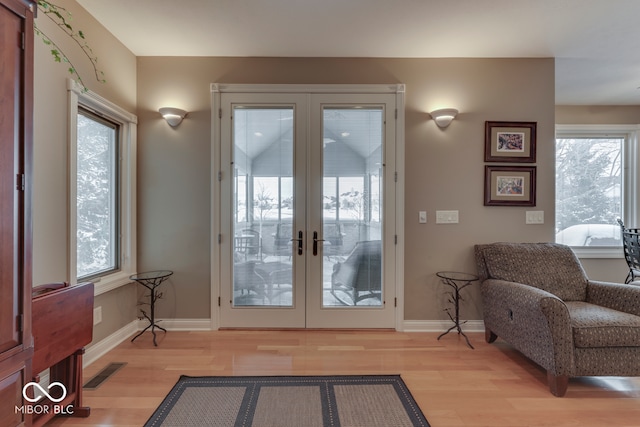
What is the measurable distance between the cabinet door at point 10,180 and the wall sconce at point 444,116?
2.80 meters

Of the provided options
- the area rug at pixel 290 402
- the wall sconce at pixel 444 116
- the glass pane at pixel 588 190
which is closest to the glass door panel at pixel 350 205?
the wall sconce at pixel 444 116

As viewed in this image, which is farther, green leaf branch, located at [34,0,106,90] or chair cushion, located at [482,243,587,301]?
chair cushion, located at [482,243,587,301]

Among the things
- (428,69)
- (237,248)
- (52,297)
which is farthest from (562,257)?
(52,297)

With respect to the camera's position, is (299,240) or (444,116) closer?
(444,116)

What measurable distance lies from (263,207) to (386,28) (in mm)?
1879

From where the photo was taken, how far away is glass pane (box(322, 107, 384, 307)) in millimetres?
2850

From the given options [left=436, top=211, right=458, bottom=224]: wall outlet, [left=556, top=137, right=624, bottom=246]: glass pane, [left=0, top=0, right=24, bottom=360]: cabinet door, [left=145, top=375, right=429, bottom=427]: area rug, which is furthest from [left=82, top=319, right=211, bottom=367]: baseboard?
[left=556, top=137, right=624, bottom=246]: glass pane

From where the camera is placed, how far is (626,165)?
387 centimetres

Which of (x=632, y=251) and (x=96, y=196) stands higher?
(x=96, y=196)

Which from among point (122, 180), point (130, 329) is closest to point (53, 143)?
point (122, 180)

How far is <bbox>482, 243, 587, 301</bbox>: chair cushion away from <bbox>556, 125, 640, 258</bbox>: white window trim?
1.76 meters

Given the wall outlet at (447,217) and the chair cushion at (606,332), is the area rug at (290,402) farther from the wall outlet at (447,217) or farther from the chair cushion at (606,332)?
the wall outlet at (447,217)

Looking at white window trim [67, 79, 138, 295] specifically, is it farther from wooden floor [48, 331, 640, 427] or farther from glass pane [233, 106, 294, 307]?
glass pane [233, 106, 294, 307]

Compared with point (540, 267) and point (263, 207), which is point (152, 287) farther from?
point (540, 267)
